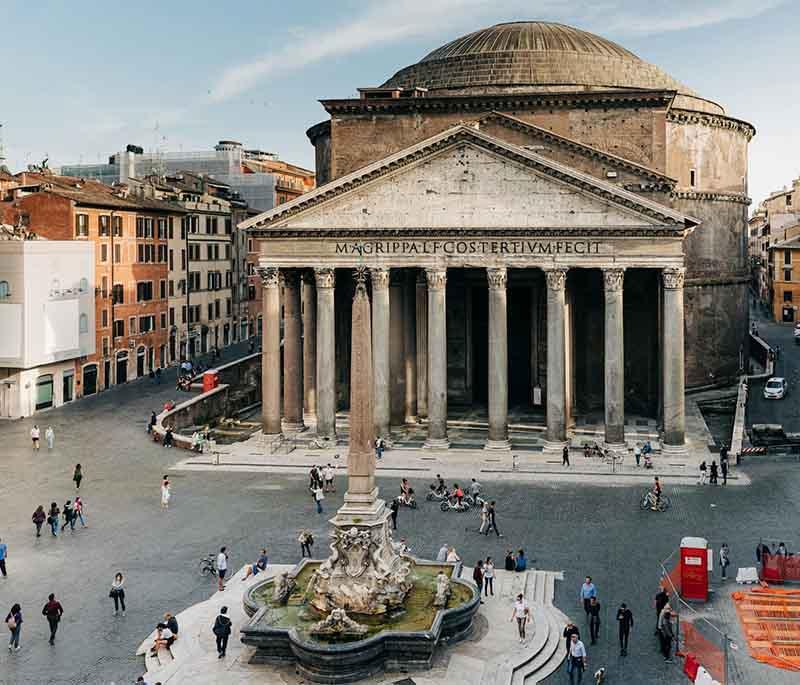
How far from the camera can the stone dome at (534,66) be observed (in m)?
50.3

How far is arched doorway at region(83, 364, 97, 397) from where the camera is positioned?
52.7 meters

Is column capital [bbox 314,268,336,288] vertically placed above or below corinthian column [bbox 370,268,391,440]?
above

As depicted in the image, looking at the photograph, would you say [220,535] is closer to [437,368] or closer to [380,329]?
[380,329]

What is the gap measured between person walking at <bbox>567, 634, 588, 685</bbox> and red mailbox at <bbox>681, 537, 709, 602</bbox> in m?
5.36

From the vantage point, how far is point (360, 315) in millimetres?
19719

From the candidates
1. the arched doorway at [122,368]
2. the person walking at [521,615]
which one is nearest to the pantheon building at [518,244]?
the arched doorway at [122,368]

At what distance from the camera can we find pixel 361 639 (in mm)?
18672

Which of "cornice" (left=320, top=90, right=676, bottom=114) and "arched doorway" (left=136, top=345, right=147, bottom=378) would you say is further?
"arched doorway" (left=136, top=345, right=147, bottom=378)

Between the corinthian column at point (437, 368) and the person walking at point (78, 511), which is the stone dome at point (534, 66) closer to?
the corinthian column at point (437, 368)

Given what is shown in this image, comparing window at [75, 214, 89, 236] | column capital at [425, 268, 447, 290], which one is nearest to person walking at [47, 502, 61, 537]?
column capital at [425, 268, 447, 290]

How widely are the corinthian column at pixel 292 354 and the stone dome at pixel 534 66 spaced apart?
15.1 meters

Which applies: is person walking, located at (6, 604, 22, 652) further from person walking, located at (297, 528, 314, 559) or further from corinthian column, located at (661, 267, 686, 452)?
corinthian column, located at (661, 267, 686, 452)

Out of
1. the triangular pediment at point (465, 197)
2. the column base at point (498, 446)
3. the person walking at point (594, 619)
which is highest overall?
the triangular pediment at point (465, 197)

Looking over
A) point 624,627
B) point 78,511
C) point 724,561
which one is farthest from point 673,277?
point 78,511
